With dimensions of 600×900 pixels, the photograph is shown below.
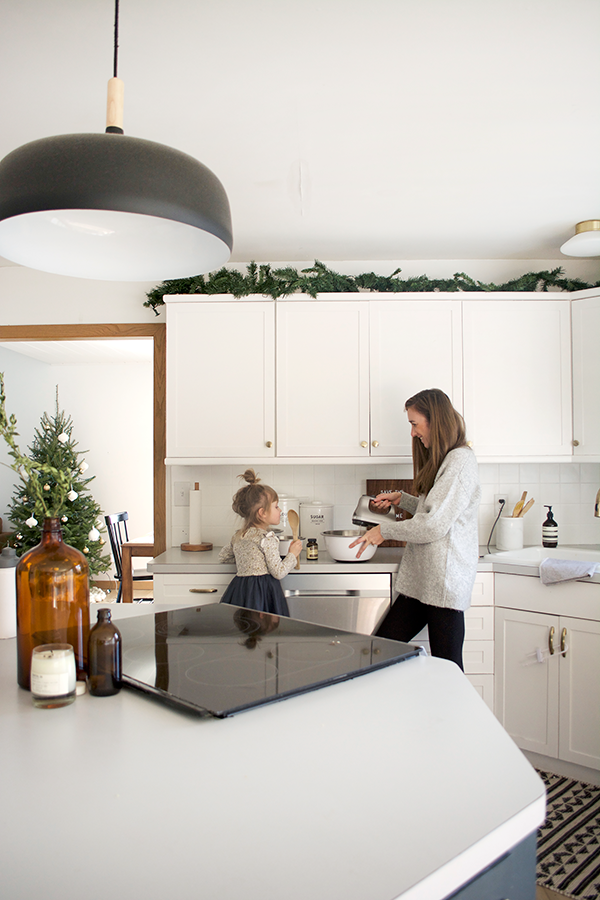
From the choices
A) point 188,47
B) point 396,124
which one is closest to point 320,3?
point 188,47

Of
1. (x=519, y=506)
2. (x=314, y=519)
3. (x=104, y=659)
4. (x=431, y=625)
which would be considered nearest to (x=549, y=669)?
(x=431, y=625)

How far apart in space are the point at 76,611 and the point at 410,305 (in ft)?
8.29

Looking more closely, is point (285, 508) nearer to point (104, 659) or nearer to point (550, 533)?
point (550, 533)

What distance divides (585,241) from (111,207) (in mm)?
2795

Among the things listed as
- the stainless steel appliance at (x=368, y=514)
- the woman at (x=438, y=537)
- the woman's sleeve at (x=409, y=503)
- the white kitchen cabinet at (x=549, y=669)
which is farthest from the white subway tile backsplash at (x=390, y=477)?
the woman at (x=438, y=537)

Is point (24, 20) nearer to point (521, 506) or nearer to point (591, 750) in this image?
point (521, 506)

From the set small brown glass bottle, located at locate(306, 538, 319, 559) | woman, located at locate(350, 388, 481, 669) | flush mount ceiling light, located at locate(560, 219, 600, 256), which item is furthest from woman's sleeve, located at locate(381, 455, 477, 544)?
flush mount ceiling light, located at locate(560, 219, 600, 256)

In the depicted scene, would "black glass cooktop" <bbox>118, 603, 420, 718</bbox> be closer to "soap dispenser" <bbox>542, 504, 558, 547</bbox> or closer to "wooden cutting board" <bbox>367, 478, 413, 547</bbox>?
"wooden cutting board" <bbox>367, 478, 413, 547</bbox>

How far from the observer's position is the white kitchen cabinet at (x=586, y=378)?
10.5 feet

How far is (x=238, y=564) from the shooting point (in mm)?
2781

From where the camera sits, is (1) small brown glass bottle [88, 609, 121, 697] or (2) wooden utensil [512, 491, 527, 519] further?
(2) wooden utensil [512, 491, 527, 519]

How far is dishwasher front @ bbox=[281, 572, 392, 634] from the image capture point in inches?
115

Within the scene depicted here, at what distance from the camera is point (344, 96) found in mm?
2027

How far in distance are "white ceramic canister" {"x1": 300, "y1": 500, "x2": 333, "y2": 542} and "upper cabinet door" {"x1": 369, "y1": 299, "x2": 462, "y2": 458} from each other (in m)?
0.43
